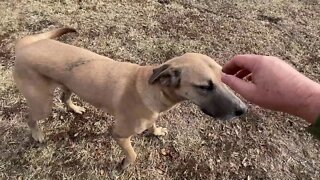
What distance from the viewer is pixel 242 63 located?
2.47 metres

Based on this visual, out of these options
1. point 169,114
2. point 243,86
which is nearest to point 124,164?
point 169,114

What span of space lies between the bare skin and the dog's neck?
88cm

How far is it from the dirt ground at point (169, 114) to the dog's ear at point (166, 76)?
4.13 ft

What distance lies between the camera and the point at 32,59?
11.0 feet

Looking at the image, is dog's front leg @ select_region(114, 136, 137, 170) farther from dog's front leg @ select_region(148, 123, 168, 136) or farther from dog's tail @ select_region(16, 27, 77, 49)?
dog's tail @ select_region(16, 27, 77, 49)

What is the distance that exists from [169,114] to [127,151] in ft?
3.01

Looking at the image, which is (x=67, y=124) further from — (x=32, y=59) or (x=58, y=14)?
(x=58, y=14)

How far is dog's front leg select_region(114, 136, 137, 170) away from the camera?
11.7 feet

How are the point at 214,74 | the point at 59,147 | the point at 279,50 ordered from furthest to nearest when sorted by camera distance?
the point at 279,50, the point at 59,147, the point at 214,74

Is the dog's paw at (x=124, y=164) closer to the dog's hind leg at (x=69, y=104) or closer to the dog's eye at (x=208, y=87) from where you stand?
the dog's hind leg at (x=69, y=104)

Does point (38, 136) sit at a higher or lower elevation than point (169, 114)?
lower

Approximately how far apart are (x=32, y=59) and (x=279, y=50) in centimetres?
342

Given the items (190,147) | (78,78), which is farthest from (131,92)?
(190,147)

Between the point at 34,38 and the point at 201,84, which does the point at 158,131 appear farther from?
the point at 34,38
